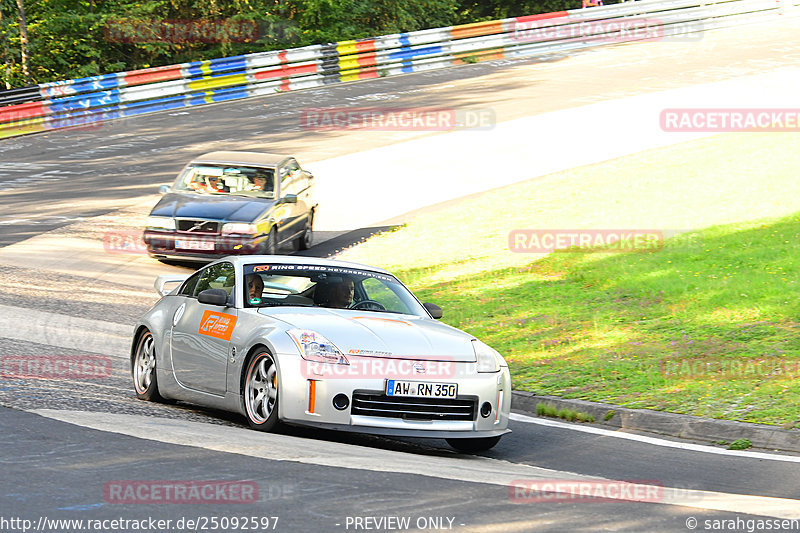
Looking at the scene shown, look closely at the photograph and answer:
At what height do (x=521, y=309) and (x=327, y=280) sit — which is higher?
(x=327, y=280)

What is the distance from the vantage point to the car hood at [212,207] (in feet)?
56.8

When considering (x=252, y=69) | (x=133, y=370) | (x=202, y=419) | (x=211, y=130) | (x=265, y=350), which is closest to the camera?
(x=265, y=350)

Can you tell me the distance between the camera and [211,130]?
3030 cm

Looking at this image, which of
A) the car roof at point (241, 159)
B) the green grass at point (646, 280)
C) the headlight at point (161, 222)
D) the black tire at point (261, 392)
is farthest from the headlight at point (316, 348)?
the car roof at point (241, 159)

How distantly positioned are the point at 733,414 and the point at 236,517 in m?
4.94

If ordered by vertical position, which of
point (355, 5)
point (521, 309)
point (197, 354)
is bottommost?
point (521, 309)

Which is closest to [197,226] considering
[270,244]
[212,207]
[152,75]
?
[212,207]

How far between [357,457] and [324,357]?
0.90 m

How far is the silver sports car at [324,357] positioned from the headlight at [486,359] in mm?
10

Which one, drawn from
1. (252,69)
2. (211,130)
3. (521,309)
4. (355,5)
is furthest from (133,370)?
(355,5)

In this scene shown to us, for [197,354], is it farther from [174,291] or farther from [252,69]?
[252,69]

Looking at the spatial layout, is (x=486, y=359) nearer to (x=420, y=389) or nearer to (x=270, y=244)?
(x=420, y=389)

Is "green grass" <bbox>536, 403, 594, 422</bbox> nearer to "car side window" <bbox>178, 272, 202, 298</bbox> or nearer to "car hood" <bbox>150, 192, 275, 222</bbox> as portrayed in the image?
"car side window" <bbox>178, 272, 202, 298</bbox>

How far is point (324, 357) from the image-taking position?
781 centimetres
